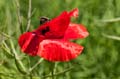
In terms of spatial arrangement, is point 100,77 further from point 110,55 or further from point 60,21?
point 60,21

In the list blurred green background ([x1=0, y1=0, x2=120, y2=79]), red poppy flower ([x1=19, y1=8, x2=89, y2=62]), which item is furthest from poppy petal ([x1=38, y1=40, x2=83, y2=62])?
blurred green background ([x1=0, y1=0, x2=120, y2=79])

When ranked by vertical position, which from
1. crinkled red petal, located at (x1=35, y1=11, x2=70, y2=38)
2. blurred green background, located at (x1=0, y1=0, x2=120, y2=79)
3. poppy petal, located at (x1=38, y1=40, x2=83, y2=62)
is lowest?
blurred green background, located at (x1=0, y1=0, x2=120, y2=79)

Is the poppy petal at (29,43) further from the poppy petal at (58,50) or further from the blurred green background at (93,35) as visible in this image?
the blurred green background at (93,35)

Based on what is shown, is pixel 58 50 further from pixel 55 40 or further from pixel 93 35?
pixel 93 35

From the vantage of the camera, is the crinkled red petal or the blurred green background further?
the blurred green background

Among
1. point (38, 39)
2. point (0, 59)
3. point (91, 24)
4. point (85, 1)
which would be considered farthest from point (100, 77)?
point (38, 39)

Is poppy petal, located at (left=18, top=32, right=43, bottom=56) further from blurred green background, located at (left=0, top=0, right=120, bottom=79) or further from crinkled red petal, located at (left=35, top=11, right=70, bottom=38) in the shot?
blurred green background, located at (left=0, top=0, right=120, bottom=79)

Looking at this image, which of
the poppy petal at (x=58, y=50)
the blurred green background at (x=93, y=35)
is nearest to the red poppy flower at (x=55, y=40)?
the poppy petal at (x=58, y=50)
